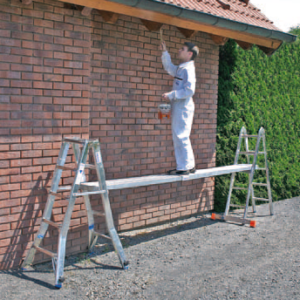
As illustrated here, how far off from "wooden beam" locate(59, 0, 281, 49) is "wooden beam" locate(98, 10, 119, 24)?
0.31 metres

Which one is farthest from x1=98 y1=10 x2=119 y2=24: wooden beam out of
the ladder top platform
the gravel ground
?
the gravel ground

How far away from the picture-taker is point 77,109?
15.6 feet

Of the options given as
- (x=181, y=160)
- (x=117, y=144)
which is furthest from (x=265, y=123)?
(x=117, y=144)

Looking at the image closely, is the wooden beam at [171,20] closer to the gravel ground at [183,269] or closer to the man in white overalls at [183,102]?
the man in white overalls at [183,102]

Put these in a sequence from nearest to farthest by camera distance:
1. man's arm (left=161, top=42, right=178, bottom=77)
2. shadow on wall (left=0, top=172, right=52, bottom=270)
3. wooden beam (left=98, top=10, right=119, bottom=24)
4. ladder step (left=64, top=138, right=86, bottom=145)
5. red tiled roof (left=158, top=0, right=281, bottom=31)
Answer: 1. ladder step (left=64, top=138, right=86, bottom=145)
2. shadow on wall (left=0, top=172, right=52, bottom=270)
3. wooden beam (left=98, top=10, right=119, bottom=24)
4. man's arm (left=161, top=42, right=178, bottom=77)
5. red tiled roof (left=158, top=0, right=281, bottom=31)

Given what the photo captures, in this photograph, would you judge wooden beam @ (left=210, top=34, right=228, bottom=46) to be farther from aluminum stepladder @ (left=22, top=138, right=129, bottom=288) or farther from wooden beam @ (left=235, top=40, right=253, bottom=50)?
aluminum stepladder @ (left=22, top=138, right=129, bottom=288)

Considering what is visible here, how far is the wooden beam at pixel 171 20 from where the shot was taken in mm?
4331

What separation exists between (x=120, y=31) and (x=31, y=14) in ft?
4.62

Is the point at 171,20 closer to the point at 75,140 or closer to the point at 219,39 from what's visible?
the point at 219,39

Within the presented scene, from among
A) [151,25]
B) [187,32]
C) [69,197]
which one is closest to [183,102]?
[151,25]

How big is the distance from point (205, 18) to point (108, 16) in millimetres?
1246

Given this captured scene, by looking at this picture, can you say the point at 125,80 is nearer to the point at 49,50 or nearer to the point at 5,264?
the point at 49,50

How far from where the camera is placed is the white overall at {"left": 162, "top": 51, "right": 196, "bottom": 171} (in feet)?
17.1

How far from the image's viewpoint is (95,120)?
17.1ft
